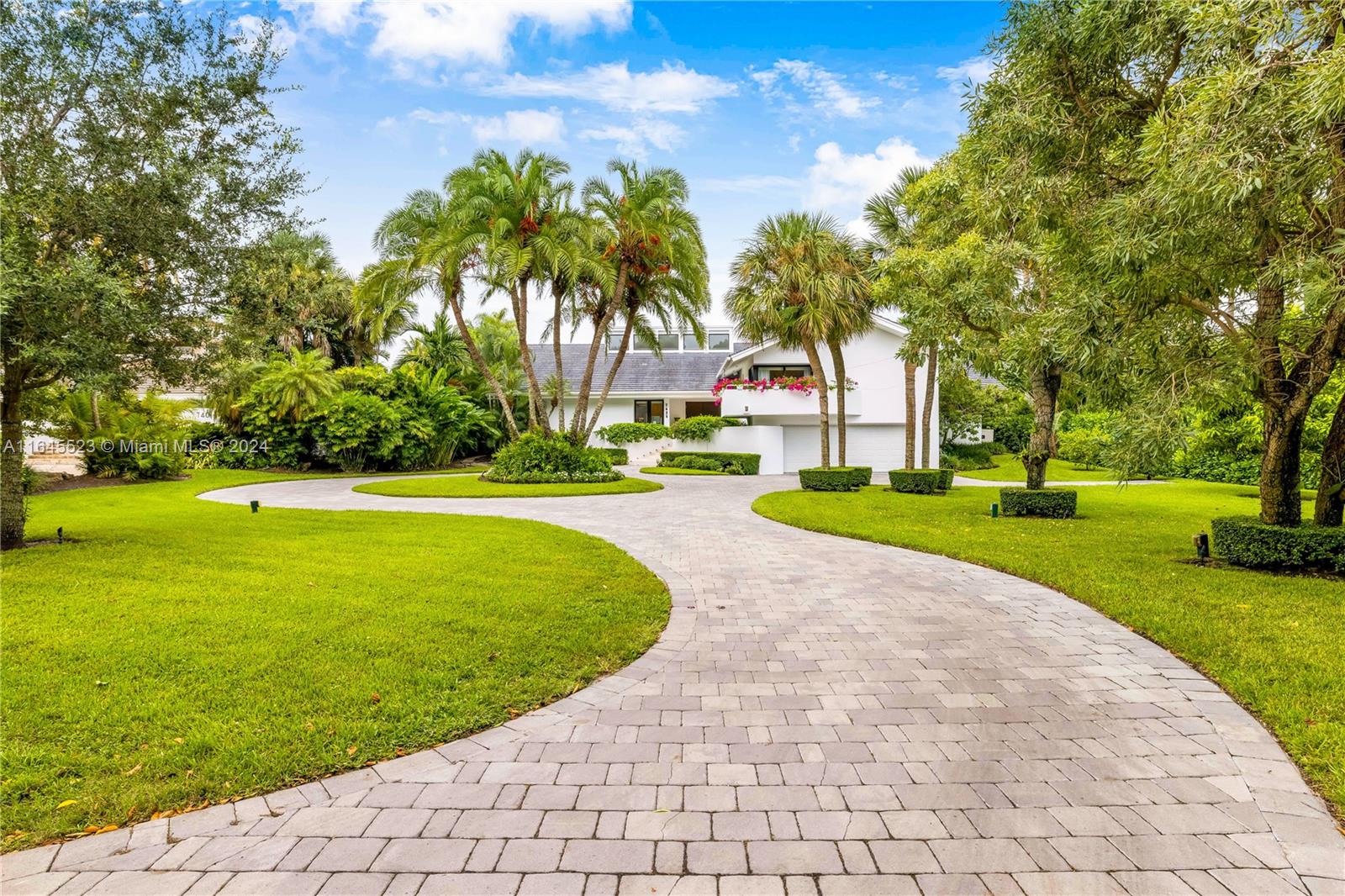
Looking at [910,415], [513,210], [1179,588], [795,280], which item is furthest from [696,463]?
[1179,588]

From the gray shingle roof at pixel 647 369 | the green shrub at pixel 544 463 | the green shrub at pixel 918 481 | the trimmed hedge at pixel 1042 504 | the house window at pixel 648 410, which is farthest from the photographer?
the house window at pixel 648 410

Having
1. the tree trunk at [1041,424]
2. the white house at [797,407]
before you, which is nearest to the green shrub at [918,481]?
the tree trunk at [1041,424]

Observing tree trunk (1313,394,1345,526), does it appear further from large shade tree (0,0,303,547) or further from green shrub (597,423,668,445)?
green shrub (597,423,668,445)

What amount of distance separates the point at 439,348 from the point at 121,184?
23017 mm

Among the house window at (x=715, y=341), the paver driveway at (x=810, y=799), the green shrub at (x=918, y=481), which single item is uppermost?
the house window at (x=715, y=341)

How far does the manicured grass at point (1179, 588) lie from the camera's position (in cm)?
379

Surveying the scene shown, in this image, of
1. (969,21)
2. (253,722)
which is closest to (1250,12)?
(969,21)

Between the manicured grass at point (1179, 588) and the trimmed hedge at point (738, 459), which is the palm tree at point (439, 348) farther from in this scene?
the manicured grass at point (1179, 588)

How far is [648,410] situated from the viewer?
3100 cm

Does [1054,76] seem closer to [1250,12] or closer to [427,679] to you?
[1250,12]

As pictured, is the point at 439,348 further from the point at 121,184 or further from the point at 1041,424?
the point at 1041,424

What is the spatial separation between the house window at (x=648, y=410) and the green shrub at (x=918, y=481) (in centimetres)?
1560

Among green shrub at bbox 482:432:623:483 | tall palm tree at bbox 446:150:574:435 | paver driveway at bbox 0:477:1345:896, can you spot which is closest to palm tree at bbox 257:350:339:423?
green shrub at bbox 482:432:623:483

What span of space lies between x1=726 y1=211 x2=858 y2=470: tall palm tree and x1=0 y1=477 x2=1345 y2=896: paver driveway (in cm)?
1251
